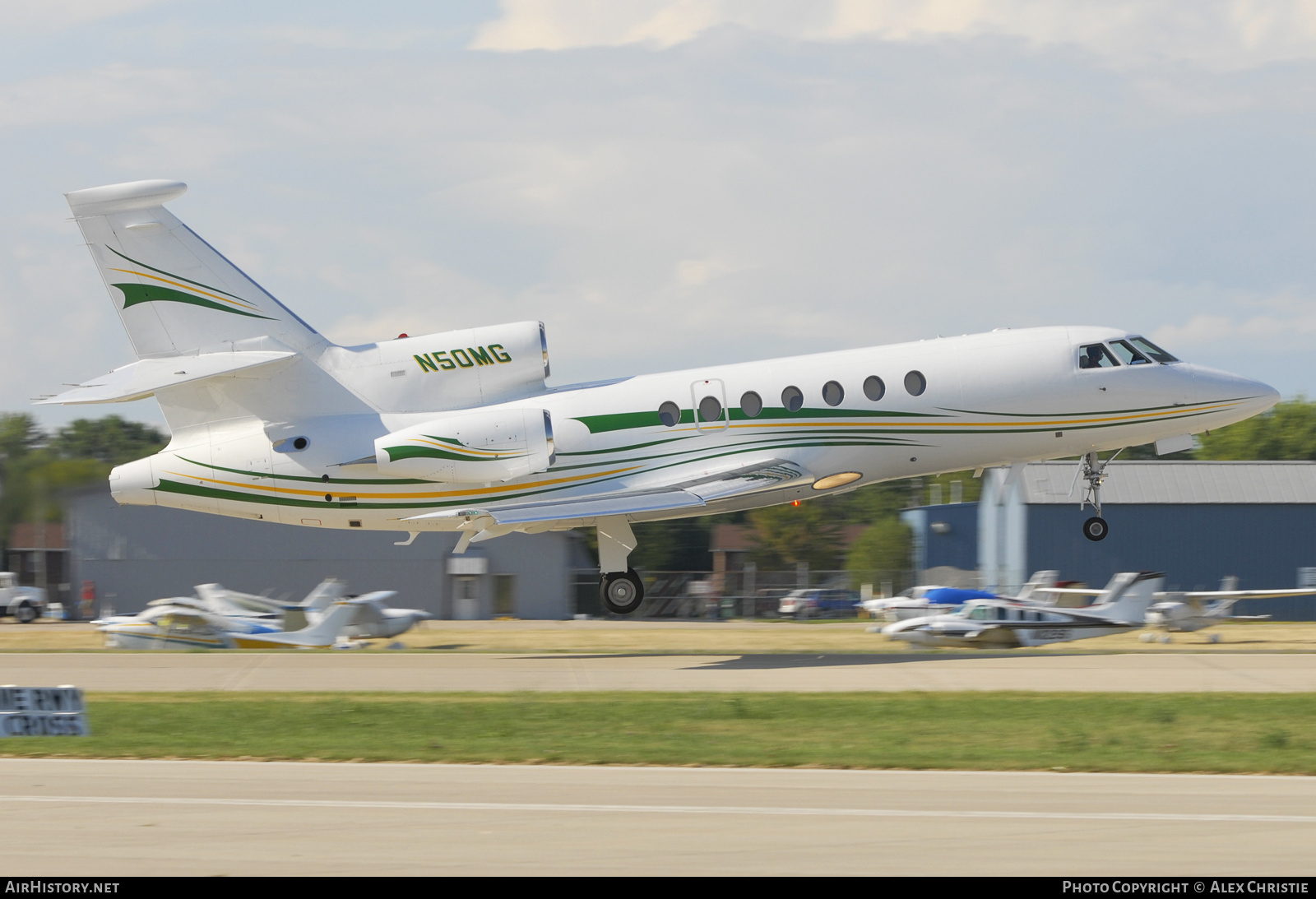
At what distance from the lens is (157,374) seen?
24.4m

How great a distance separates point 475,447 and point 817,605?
103 feet

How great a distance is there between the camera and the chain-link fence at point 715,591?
54031 millimetres

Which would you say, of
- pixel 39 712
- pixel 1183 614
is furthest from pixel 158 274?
pixel 1183 614

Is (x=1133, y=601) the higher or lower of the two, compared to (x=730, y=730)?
lower

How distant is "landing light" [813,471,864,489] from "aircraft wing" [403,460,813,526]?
197 millimetres

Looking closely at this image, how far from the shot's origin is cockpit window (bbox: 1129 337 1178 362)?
83.0ft

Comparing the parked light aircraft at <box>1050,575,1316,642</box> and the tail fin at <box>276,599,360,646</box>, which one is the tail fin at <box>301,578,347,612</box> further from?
the parked light aircraft at <box>1050,575,1316,642</box>

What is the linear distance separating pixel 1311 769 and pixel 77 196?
22.2 meters

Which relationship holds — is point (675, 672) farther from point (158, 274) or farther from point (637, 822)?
point (637, 822)

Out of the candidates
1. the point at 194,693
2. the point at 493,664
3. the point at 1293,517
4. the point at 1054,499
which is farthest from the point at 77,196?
the point at 1293,517

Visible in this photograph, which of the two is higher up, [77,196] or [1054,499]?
[77,196]

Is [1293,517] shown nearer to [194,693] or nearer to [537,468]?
[537,468]

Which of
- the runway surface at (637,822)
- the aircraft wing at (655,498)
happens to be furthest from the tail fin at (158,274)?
the runway surface at (637,822)

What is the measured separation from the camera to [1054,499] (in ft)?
169
